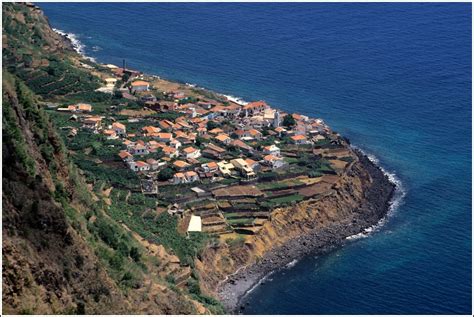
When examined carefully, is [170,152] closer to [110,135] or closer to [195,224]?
[110,135]

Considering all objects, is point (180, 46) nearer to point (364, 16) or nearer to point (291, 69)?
point (291, 69)

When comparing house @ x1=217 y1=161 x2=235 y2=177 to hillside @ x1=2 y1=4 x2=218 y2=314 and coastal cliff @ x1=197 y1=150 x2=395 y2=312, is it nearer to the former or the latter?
Answer: coastal cliff @ x1=197 y1=150 x2=395 y2=312

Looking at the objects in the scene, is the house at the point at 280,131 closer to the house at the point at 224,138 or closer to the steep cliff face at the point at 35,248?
the house at the point at 224,138

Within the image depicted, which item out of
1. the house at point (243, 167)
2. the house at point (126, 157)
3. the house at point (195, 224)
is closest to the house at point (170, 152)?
the house at point (126, 157)

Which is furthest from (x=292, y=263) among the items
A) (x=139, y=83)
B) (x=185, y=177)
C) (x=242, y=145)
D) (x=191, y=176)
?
(x=139, y=83)

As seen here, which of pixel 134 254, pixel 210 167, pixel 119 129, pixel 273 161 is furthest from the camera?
pixel 119 129

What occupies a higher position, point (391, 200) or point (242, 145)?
point (242, 145)

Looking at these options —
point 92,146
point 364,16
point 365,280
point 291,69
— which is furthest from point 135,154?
point 364,16
